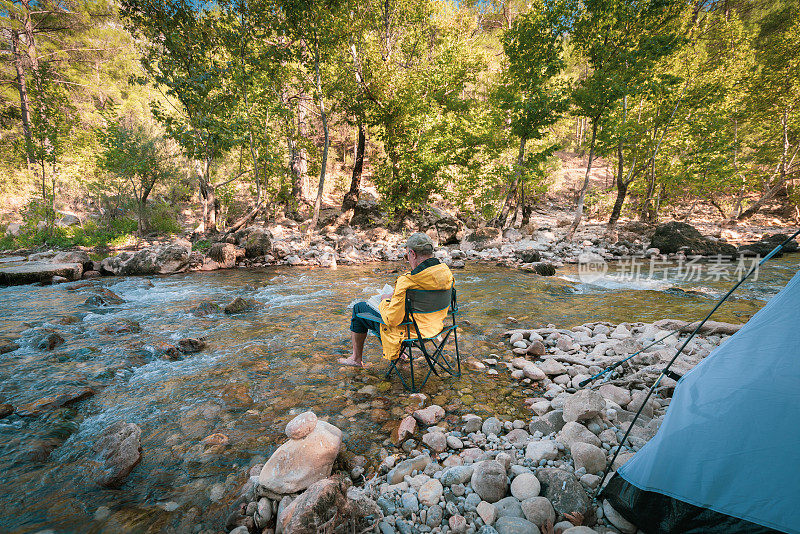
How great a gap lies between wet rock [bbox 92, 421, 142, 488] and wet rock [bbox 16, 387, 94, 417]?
93 cm

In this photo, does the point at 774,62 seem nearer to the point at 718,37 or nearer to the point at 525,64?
the point at 718,37

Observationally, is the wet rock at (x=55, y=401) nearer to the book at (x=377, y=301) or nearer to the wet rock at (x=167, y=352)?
the wet rock at (x=167, y=352)

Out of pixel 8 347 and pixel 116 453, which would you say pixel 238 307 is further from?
pixel 116 453

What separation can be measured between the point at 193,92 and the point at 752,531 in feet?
54.1

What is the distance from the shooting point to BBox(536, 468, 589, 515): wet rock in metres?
1.88

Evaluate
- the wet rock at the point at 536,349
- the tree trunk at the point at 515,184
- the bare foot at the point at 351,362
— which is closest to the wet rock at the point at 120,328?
the bare foot at the point at 351,362

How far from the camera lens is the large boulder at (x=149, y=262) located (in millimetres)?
10109

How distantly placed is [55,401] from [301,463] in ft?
10.2

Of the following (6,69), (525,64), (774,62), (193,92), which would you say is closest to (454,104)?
(525,64)

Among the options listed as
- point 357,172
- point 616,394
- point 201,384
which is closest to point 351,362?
point 201,384

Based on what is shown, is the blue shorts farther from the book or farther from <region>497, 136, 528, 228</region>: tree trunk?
<region>497, 136, 528, 228</region>: tree trunk

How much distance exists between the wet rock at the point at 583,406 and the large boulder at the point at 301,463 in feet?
6.80

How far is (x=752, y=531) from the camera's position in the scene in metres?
1.42

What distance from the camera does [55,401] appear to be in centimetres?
321
